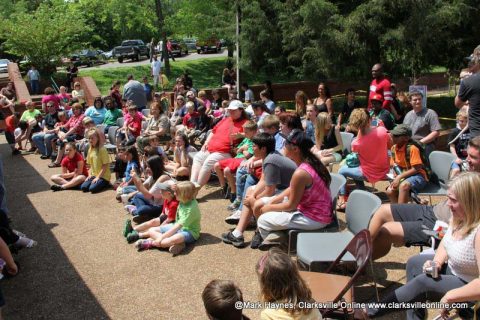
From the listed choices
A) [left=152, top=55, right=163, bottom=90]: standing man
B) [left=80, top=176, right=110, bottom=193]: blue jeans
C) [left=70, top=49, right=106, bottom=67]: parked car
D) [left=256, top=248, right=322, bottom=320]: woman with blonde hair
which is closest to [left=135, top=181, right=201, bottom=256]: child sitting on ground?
[left=256, top=248, right=322, bottom=320]: woman with blonde hair

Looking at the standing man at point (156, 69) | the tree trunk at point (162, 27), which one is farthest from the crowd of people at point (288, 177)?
the tree trunk at point (162, 27)

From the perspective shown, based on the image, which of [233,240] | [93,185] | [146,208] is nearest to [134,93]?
[93,185]

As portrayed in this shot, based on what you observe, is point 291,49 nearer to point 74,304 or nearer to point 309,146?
point 309,146

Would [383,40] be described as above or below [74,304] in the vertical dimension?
above

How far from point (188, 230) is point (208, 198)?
76.1 inches

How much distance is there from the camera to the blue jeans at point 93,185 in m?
8.09

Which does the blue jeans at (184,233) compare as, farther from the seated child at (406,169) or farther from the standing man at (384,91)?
the standing man at (384,91)

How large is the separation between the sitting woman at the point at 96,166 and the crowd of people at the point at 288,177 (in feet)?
Answer: 0.07

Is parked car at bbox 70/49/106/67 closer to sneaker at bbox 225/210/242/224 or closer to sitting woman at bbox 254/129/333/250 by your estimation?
sneaker at bbox 225/210/242/224

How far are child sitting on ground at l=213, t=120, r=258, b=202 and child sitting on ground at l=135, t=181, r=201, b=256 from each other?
1401mm

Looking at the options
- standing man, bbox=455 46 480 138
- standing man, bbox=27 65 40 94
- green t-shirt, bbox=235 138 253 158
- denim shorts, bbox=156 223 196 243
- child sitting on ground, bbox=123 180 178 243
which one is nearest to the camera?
standing man, bbox=455 46 480 138

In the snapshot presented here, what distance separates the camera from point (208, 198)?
7.34 m

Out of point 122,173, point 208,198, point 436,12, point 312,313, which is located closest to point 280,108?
point 208,198

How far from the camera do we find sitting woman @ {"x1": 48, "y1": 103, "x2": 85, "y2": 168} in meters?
10.5
